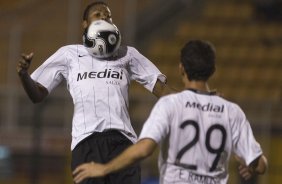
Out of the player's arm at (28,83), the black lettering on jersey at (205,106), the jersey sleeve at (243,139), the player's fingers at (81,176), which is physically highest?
the player's arm at (28,83)

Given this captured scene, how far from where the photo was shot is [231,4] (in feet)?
56.3

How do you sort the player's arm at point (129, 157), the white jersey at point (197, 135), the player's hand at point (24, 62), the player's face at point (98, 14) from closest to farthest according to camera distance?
1. the player's arm at point (129, 157)
2. the white jersey at point (197, 135)
3. the player's hand at point (24, 62)
4. the player's face at point (98, 14)

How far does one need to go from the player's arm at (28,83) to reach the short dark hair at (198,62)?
129cm

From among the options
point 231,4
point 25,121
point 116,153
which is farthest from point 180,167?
point 231,4

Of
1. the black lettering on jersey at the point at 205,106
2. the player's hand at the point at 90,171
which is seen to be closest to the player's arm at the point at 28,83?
the player's hand at the point at 90,171

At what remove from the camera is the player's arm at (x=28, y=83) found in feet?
22.2

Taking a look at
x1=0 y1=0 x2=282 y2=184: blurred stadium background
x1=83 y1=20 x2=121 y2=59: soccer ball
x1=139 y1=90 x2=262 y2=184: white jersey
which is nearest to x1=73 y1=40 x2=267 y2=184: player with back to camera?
x1=139 y1=90 x2=262 y2=184: white jersey

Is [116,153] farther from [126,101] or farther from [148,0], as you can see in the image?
[148,0]

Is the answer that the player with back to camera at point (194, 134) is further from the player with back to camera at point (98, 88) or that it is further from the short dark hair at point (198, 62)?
the player with back to camera at point (98, 88)

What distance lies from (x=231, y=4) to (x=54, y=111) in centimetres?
418

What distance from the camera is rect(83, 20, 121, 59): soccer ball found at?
23.2 ft

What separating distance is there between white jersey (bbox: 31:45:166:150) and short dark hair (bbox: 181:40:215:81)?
50.1 inches

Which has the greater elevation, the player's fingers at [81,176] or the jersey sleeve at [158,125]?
the jersey sleeve at [158,125]

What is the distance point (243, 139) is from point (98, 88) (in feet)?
4.79
